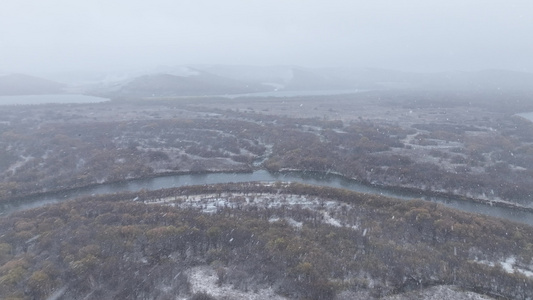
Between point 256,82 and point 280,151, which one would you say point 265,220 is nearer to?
point 280,151

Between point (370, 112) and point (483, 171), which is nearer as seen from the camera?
point (483, 171)

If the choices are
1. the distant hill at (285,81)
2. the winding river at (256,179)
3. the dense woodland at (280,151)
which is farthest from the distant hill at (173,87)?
the winding river at (256,179)

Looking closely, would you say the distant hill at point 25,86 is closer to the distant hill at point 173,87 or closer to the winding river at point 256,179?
the distant hill at point 173,87

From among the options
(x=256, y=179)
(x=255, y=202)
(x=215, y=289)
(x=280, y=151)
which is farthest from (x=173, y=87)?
(x=215, y=289)

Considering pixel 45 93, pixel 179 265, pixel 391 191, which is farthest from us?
pixel 45 93

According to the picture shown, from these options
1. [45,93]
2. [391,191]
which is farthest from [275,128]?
[45,93]

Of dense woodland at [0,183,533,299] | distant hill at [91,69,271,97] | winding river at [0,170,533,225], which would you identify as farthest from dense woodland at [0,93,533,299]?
distant hill at [91,69,271,97]

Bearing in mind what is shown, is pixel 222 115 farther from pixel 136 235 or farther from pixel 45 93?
pixel 45 93
